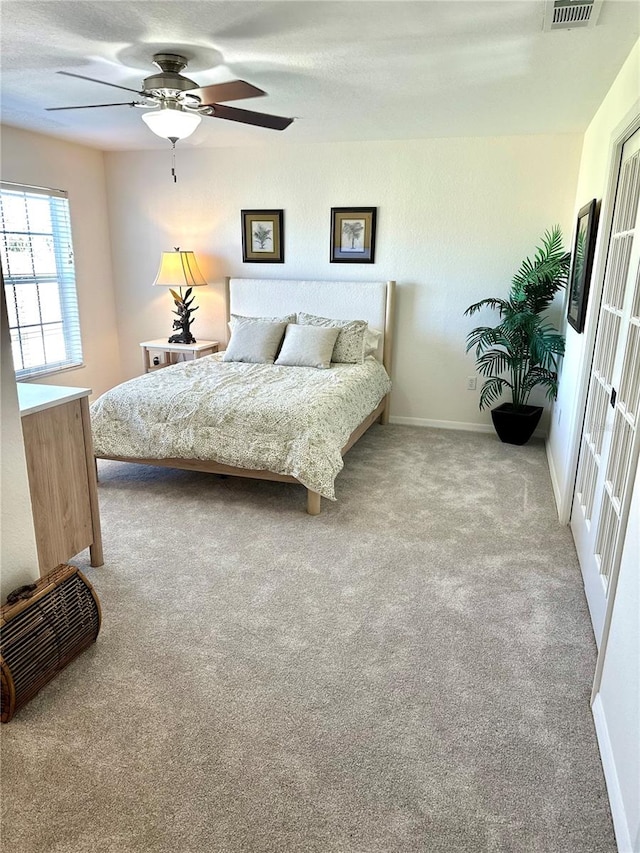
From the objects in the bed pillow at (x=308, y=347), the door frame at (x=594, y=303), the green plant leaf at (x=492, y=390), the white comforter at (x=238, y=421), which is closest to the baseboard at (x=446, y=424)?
the green plant leaf at (x=492, y=390)

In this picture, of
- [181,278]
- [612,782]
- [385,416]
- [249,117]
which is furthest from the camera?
[385,416]

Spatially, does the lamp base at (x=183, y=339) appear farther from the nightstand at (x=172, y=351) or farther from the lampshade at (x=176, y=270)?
the lampshade at (x=176, y=270)

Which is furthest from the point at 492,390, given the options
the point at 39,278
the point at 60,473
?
the point at 39,278

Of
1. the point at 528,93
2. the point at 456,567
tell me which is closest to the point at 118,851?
the point at 456,567

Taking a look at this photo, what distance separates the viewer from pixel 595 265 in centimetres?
314

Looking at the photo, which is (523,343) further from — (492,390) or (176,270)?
(176,270)

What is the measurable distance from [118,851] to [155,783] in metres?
0.21

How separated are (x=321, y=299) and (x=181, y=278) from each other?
4.24 ft

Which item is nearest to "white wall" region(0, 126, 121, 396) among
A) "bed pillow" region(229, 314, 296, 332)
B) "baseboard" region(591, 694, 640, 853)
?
"bed pillow" region(229, 314, 296, 332)

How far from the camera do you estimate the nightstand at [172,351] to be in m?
5.34

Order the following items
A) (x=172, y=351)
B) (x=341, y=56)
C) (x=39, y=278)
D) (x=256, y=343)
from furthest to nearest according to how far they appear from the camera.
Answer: (x=172, y=351), (x=39, y=278), (x=256, y=343), (x=341, y=56)

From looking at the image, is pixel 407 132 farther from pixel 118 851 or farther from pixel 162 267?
pixel 118 851

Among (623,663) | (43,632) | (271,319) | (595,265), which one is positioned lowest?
(43,632)

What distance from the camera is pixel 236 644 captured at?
229 centimetres
